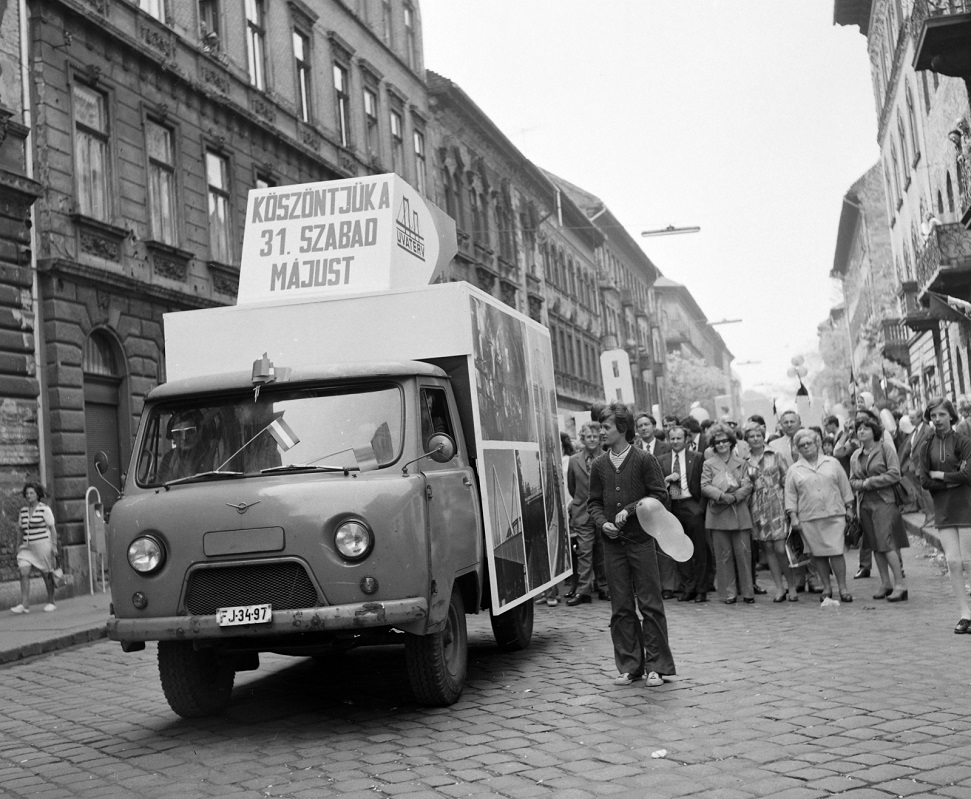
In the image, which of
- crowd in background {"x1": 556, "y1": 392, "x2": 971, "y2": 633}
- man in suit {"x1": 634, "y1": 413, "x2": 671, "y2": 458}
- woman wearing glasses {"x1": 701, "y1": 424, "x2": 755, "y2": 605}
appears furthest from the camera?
man in suit {"x1": 634, "y1": 413, "x2": 671, "y2": 458}

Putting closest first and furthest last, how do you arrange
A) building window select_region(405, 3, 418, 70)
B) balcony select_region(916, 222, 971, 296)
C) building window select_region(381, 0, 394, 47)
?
balcony select_region(916, 222, 971, 296), building window select_region(381, 0, 394, 47), building window select_region(405, 3, 418, 70)

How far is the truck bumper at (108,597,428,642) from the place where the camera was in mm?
6879

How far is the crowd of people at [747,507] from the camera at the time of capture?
8.24 metres

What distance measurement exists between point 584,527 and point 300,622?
23.6ft

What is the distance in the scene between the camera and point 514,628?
32.2 ft

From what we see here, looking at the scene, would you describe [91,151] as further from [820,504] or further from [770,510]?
[820,504]

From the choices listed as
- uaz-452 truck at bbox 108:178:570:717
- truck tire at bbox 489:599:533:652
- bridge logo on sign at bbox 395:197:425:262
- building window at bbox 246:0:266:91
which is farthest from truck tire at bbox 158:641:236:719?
building window at bbox 246:0:266:91

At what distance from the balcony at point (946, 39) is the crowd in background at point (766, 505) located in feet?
28.4

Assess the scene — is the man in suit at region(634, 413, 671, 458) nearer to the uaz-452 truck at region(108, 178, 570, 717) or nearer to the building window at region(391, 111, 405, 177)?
the uaz-452 truck at region(108, 178, 570, 717)

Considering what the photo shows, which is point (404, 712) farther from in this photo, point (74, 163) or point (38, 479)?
point (74, 163)

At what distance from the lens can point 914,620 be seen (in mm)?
10422

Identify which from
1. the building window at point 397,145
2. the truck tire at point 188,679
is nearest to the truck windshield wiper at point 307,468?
the truck tire at point 188,679

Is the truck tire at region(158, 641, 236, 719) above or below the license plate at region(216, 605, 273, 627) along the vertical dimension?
below

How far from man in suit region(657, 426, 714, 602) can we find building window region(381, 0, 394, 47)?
78.2 feet
